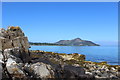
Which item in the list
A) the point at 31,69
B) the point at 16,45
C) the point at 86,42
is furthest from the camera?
the point at 86,42

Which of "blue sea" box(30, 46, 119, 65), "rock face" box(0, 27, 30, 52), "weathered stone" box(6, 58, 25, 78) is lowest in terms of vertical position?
"blue sea" box(30, 46, 119, 65)

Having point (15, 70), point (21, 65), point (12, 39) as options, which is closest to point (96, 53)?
point (12, 39)

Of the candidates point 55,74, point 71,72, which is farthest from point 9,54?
point 71,72

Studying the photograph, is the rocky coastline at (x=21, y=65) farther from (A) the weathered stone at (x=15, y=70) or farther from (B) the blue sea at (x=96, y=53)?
(B) the blue sea at (x=96, y=53)

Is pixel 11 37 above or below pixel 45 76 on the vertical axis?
above

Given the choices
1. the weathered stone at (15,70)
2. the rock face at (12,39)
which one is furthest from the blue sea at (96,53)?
the weathered stone at (15,70)

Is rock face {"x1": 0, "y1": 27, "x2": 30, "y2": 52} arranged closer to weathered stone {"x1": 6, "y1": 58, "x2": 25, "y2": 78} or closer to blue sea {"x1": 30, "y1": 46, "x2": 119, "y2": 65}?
weathered stone {"x1": 6, "y1": 58, "x2": 25, "y2": 78}

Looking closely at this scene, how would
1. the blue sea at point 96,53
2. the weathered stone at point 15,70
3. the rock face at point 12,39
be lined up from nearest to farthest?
the weathered stone at point 15,70, the rock face at point 12,39, the blue sea at point 96,53

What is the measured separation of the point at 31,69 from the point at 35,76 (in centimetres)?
29

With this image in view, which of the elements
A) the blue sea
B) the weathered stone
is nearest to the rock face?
the weathered stone

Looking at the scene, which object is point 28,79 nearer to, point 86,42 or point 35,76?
point 35,76

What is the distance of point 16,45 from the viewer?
7465mm

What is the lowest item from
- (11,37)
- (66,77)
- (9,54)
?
(66,77)

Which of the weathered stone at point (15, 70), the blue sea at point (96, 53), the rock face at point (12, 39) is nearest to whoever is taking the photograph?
the weathered stone at point (15, 70)
